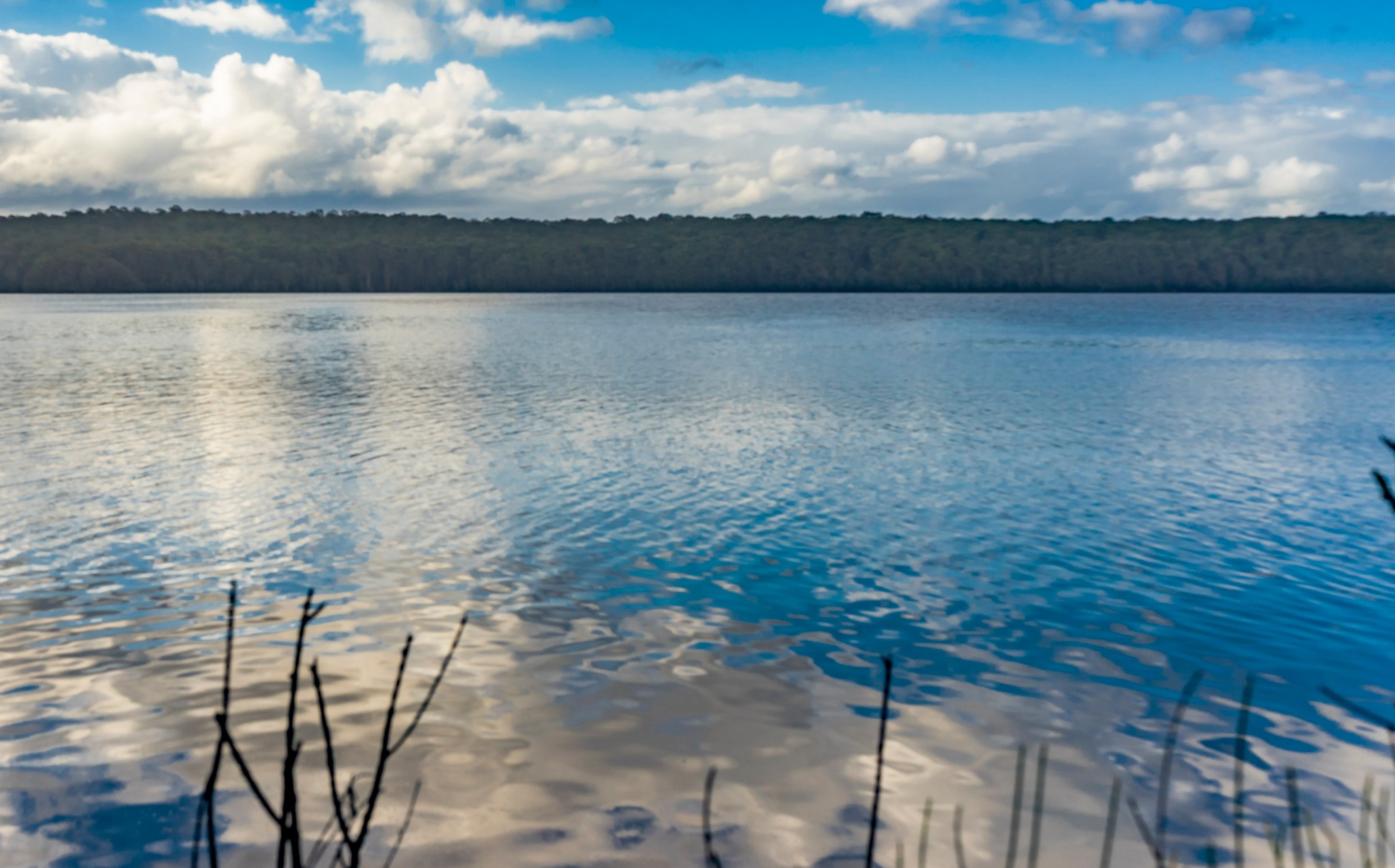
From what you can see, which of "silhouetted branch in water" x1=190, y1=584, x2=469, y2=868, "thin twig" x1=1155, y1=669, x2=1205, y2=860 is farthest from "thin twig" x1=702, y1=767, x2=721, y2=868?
"thin twig" x1=1155, y1=669, x2=1205, y2=860

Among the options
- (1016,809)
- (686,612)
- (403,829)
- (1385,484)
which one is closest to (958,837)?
(1016,809)

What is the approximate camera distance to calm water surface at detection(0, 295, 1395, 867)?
28.5 ft

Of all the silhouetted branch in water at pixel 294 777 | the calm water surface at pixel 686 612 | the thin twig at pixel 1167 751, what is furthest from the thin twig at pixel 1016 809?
the calm water surface at pixel 686 612

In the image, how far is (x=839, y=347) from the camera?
79.8 m

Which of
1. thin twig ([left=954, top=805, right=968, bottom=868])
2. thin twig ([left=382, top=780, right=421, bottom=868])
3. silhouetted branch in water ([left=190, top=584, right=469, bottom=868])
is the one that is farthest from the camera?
thin twig ([left=382, top=780, right=421, bottom=868])

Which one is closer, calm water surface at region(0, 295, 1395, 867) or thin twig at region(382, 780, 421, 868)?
thin twig at region(382, 780, 421, 868)

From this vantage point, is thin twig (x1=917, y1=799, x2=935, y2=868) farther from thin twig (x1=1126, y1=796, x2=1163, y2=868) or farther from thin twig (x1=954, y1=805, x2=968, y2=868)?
thin twig (x1=1126, y1=796, x2=1163, y2=868)

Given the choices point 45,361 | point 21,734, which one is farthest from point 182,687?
point 45,361

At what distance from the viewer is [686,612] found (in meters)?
13.9

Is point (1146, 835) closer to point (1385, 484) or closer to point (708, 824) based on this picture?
point (1385, 484)

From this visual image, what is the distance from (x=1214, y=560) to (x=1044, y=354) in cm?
6125

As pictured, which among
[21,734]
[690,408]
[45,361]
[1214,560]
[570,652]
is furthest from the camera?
[45,361]

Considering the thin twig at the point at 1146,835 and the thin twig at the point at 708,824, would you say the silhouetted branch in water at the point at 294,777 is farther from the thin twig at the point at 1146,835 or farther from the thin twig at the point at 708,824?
the thin twig at the point at 1146,835

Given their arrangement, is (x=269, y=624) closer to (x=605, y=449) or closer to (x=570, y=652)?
(x=570, y=652)
